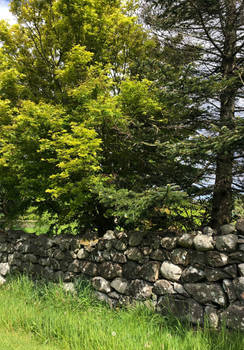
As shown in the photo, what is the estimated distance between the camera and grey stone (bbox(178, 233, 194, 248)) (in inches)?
154

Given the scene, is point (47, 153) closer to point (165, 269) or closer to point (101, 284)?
point (101, 284)

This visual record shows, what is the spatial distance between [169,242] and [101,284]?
1.70 m

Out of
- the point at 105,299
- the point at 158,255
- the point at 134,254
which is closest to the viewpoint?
the point at 158,255

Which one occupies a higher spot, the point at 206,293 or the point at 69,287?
the point at 206,293

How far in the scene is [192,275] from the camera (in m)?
3.81

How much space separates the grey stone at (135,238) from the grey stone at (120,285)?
2.17ft

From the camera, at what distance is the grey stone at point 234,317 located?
3.23 m

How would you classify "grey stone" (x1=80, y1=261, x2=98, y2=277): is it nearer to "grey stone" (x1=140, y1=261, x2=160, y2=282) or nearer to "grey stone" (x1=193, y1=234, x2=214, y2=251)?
"grey stone" (x1=140, y1=261, x2=160, y2=282)

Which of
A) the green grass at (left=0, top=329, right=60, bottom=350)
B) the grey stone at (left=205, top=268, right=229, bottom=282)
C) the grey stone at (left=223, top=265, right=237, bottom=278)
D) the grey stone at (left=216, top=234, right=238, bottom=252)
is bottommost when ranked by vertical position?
the green grass at (left=0, top=329, right=60, bottom=350)

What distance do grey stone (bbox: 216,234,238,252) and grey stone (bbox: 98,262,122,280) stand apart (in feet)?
6.43

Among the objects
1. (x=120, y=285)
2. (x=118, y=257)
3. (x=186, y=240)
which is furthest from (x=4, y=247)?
(x=186, y=240)

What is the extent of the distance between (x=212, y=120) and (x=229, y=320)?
325 centimetres

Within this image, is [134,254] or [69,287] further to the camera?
[69,287]

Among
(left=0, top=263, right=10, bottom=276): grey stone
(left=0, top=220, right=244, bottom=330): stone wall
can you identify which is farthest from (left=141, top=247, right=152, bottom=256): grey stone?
(left=0, top=263, right=10, bottom=276): grey stone
